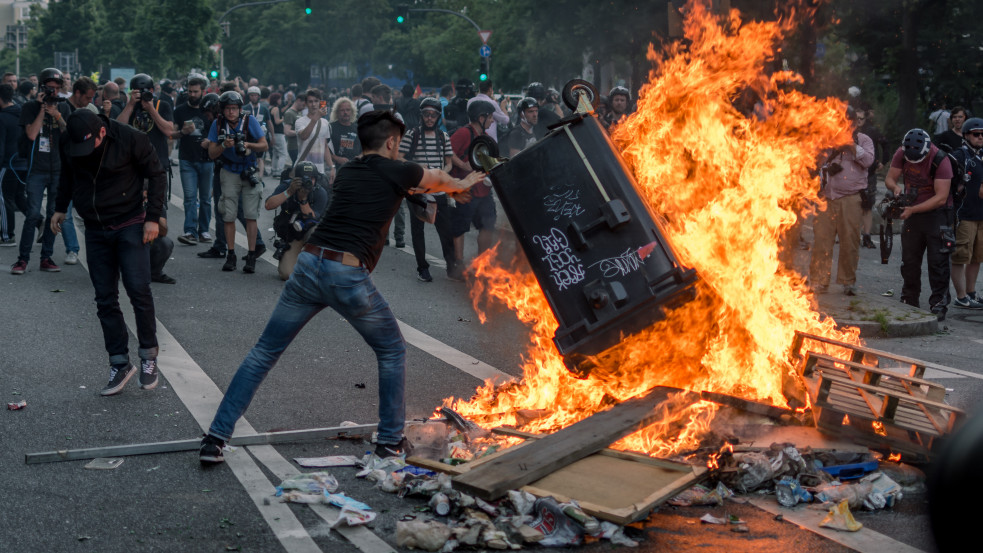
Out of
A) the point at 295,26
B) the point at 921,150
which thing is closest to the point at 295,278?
the point at 921,150

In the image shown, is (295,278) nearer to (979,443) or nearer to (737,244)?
(737,244)

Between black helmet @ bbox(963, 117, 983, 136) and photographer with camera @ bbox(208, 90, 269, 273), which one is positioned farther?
photographer with camera @ bbox(208, 90, 269, 273)

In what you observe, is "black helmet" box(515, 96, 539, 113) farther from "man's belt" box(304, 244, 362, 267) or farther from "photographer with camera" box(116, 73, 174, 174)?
"man's belt" box(304, 244, 362, 267)

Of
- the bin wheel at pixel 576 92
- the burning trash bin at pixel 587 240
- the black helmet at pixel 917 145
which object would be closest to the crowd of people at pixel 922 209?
the black helmet at pixel 917 145

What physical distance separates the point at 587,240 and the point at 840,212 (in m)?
6.32

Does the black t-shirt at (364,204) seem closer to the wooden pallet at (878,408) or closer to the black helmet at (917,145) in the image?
the wooden pallet at (878,408)

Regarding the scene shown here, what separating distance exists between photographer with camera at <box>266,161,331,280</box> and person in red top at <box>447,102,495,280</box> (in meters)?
1.49

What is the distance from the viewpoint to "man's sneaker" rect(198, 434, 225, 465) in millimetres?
5348

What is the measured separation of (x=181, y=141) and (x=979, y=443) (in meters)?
12.5

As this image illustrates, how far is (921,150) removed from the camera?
10219 millimetres

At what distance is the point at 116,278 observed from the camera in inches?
272

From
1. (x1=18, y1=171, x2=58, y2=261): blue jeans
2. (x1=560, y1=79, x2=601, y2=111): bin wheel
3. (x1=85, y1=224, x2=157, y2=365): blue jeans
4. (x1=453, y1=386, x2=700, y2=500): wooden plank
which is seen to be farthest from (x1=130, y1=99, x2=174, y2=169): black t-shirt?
(x1=453, y1=386, x2=700, y2=500): wooden plank

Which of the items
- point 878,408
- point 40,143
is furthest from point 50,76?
point 878,408

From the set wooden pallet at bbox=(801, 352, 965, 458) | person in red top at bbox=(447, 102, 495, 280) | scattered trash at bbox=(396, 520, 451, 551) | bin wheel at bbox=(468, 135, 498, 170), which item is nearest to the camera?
scattered trash at bbox=(396, 520, 451, 551)
